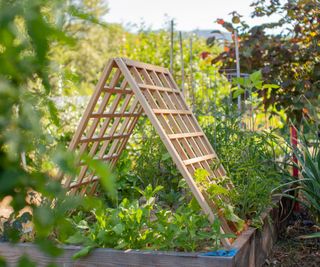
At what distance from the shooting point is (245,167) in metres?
3.73

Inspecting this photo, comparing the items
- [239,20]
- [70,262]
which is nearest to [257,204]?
[70,262]

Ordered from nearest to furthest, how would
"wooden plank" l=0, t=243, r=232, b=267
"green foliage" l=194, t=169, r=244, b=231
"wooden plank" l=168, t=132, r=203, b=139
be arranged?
"wooden plank" l=0, t=243, r=232, b=267
"green foliage" l=194, t=169, r=244, b=231
"wooden plank" l=168, t=132, r=203, b=139

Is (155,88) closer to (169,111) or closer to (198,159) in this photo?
A: (169,111)

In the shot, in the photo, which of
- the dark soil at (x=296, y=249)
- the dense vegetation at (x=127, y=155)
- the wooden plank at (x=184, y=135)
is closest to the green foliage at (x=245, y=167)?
the dense vegetation at (x=127, y=155)

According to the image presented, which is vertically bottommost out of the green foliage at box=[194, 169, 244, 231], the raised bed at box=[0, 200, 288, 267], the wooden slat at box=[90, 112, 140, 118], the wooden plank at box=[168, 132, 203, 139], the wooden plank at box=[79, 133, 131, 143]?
the raised bed at box=[0, 200, 288, 267]

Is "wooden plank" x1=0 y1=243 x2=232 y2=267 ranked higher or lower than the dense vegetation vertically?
lower

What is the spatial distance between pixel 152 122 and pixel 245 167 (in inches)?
31.9

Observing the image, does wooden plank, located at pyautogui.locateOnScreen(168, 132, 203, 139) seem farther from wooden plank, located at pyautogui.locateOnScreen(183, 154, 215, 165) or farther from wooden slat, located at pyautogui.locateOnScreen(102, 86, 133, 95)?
wooden slat, located at pyautogui.locateOnScreen(102, 86, 133, 95)

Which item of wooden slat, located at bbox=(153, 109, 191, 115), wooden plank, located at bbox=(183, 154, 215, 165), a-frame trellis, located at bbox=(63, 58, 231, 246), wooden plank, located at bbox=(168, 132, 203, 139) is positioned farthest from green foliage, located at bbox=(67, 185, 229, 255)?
wooden slat, located at bbox=(153, 109, 191, 115)

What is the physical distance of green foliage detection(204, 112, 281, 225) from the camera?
144 inches

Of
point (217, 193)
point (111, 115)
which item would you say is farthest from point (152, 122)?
point (111, 115)

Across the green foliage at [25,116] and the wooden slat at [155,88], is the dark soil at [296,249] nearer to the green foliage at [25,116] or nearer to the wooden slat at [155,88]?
the wooden slat at [155,88]

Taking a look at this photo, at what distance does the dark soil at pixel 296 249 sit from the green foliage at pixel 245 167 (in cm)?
36

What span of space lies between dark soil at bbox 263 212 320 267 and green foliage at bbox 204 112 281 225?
0.36m
